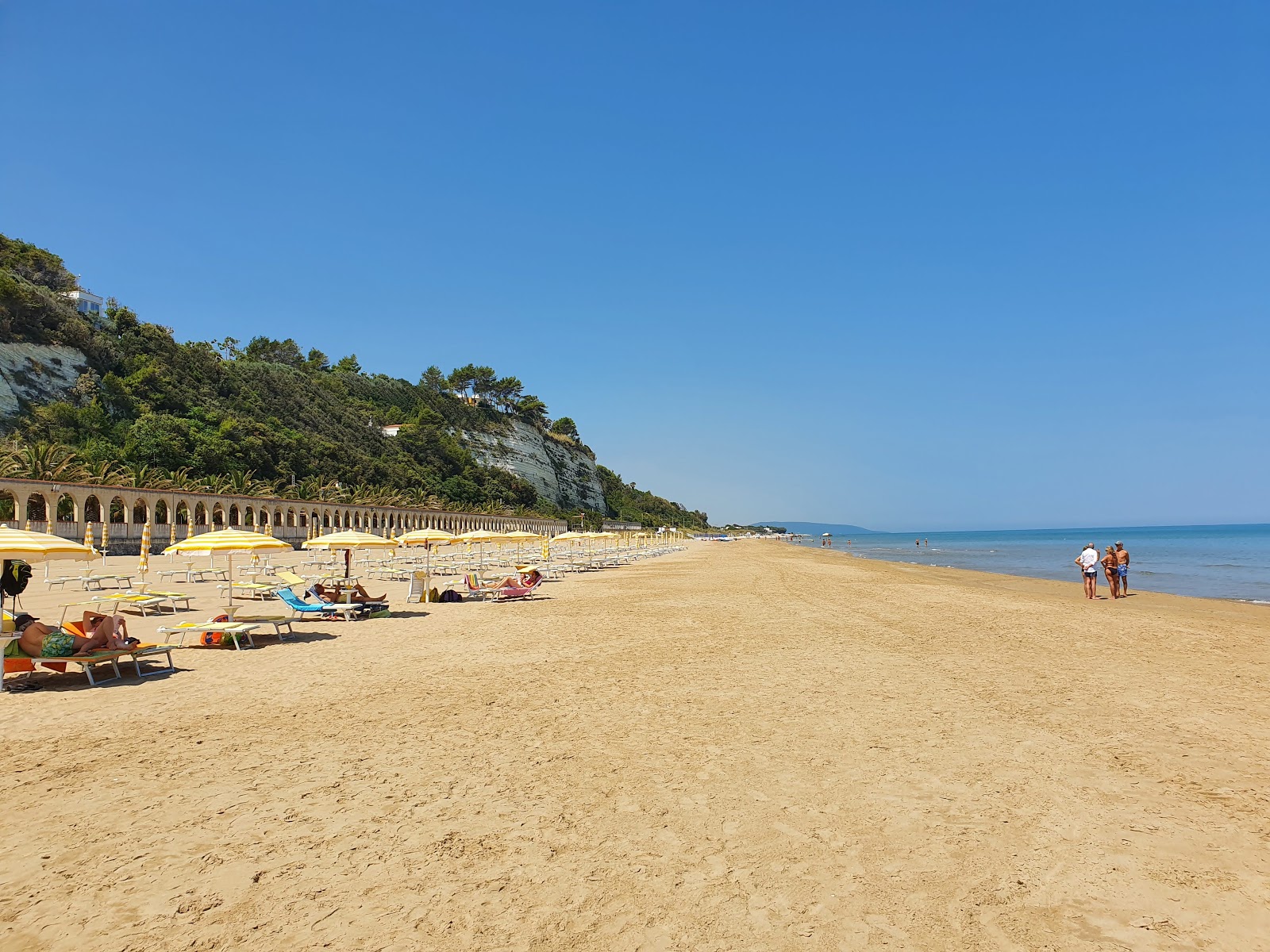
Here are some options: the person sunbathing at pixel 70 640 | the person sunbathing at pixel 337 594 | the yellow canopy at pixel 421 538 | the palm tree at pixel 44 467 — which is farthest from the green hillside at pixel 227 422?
the person sunbathing at pixel 70 640

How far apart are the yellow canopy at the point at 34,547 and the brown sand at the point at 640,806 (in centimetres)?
134

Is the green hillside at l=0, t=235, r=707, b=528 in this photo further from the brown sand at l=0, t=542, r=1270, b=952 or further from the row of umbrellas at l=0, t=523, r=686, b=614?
the brown sand at l=0, t=542, r=1270, b=952

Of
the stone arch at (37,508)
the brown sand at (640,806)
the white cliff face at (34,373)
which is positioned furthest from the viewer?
the white cliff face at (34,373)

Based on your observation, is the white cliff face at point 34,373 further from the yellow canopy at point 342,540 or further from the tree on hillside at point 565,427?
the tree on hillside at point 565,427

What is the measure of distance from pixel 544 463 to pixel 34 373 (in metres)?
69.8

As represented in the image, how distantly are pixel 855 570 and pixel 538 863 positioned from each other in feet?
101

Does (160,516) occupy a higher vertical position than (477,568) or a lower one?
higher

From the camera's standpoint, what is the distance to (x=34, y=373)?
4541 cm

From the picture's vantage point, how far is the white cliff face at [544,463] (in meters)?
101

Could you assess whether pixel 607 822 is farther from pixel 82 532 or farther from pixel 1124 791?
pixel 82 532

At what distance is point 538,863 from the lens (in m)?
3.84

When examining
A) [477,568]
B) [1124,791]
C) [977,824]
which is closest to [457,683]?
[977,824]

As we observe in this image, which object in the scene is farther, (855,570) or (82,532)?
(855,570)

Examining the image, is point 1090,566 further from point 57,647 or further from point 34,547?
point 34,547
